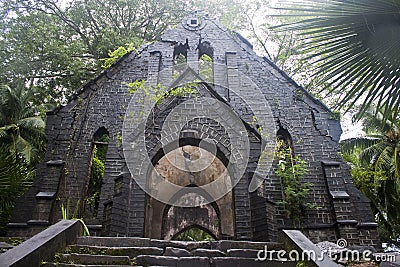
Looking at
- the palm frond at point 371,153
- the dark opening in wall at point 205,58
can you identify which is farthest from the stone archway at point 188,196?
the palm frond at point 371,153

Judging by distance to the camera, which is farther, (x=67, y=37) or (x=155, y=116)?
(x=67, y=37)

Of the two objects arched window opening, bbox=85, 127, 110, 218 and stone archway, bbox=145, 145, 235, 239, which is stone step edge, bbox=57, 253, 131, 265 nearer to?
arched window opening, bbox=85, 127, 110, 218

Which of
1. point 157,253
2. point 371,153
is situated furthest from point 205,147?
point 371,153

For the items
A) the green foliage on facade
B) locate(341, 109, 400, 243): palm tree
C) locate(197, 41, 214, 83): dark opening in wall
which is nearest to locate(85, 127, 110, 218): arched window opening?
locate(197, 41, 214, 83): dark opening in wall

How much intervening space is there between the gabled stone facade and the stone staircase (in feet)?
10.4

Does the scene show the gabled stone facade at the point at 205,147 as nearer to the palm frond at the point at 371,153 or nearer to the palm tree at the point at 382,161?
the palm tree at the point at 382,161

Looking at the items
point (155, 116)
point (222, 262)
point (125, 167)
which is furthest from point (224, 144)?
point (222, 262)

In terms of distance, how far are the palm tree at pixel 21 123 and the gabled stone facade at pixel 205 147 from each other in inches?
322

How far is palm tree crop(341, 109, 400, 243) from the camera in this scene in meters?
19.7

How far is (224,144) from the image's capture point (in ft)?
34.0

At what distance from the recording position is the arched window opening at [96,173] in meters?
12.3

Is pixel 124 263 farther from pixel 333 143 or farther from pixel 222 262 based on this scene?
pixel 333 143

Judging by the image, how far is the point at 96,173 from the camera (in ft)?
51.3

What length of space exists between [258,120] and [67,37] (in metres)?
12.2
